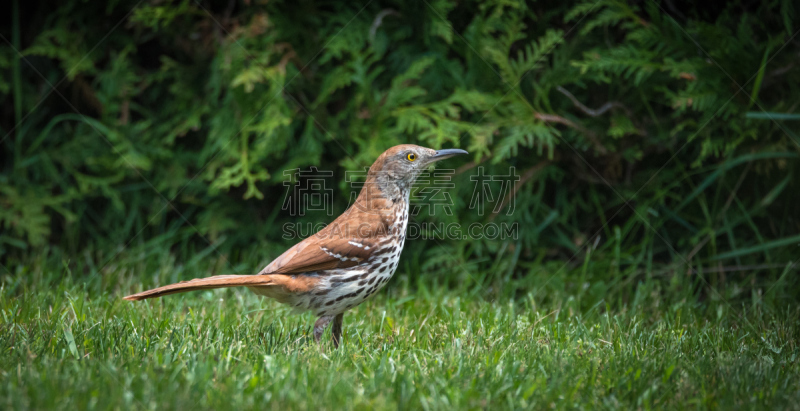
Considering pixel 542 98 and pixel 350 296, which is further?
pixel 542 98

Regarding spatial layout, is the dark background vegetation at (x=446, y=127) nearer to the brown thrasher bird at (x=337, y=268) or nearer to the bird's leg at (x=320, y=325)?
the brown thrasher bird at (x=337, y=268)

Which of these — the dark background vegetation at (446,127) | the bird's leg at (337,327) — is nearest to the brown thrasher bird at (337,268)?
the bird's leg at (337,327)

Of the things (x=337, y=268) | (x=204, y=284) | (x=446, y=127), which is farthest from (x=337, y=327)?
(x=446, y=127)

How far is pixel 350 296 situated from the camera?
3.04 metres

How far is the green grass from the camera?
7.06ft

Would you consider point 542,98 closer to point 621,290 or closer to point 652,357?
point 621,290

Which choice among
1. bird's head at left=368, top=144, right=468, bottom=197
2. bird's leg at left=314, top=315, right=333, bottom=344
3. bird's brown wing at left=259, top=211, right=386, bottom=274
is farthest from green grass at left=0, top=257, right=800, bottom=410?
bird's head at left=368, top=144, right=468, bottom=197

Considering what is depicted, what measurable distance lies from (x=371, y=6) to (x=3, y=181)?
283cm

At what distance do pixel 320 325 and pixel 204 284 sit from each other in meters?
0.59

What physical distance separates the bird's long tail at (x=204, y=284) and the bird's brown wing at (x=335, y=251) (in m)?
0.15

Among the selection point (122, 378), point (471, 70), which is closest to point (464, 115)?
point (471, 70)

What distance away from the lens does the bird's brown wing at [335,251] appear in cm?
307

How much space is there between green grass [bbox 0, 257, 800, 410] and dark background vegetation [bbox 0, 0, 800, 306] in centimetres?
35

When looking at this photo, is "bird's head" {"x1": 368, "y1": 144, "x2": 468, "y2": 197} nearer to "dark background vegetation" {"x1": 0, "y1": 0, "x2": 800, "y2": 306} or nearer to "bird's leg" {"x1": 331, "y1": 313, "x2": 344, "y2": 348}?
"dark background vegetation" {"x1": 0, "y1": 0, "x2": 800, "y2": 306}
